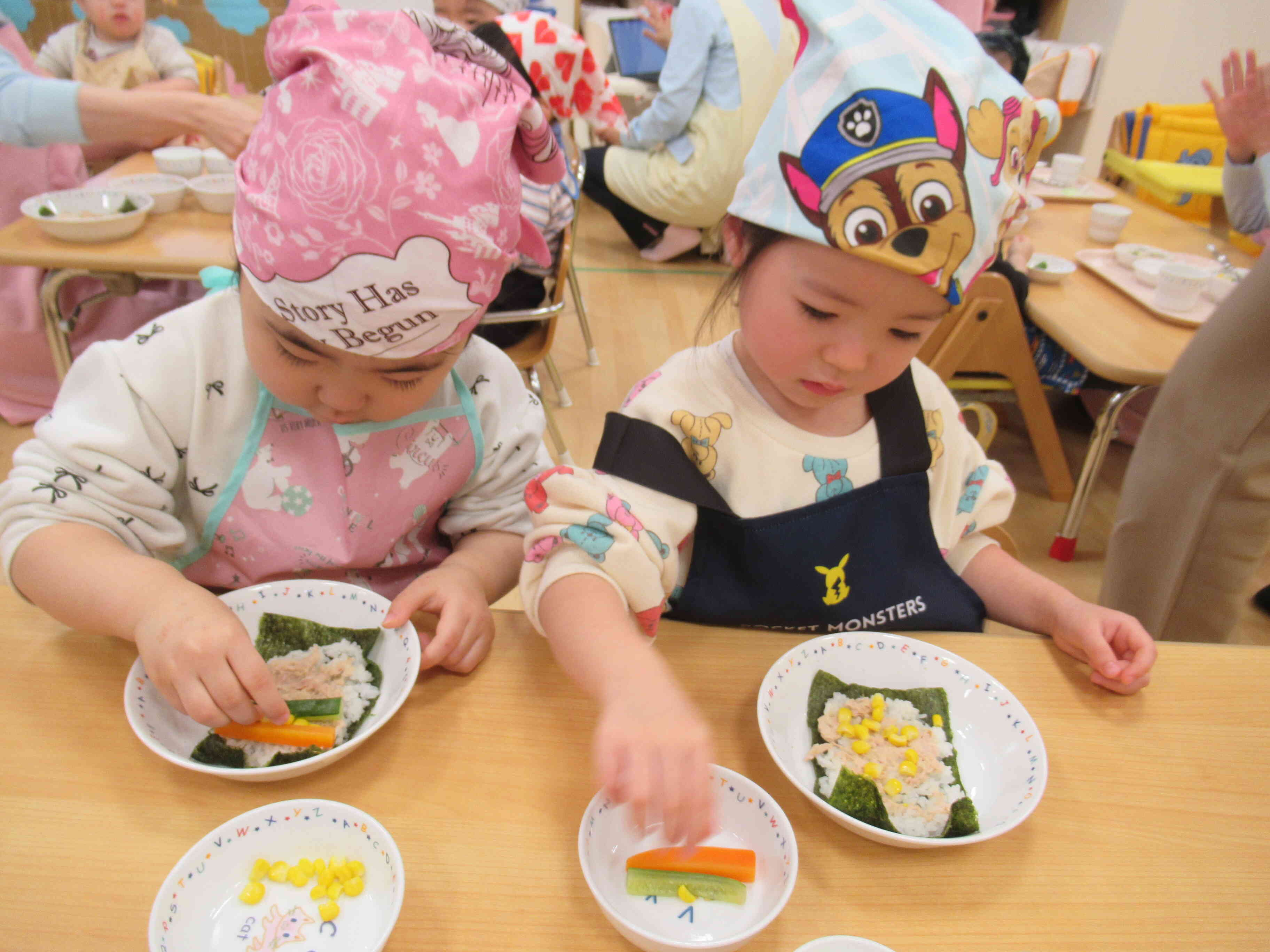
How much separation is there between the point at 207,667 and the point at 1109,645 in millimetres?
858

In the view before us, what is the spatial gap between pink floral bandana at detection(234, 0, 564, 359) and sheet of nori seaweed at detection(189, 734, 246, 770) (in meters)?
Result: 0.36

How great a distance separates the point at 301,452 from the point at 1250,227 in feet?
8.48

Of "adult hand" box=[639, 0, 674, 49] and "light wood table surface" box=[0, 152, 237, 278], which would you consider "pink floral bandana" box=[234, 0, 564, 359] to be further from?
"adult hand" box=[639, 0, 674, 49]

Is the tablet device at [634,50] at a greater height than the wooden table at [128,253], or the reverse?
the tablet device at [634,50]

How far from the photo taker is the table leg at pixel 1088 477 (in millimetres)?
2135

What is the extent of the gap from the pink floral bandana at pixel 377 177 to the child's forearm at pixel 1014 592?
2.33 feet

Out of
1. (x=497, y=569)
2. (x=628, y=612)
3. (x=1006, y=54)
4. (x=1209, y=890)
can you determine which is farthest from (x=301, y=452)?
(x=1006, y=54)

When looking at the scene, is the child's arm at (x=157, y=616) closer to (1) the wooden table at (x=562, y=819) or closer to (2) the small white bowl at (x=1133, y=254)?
(1) the wooden table at (x=562, y=819)

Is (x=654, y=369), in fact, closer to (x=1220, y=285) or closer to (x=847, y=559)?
(x=1220, y=285)

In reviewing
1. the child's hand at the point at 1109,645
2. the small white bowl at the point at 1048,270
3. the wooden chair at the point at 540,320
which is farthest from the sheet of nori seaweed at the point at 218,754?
the small white bowl at the point at 1048,270

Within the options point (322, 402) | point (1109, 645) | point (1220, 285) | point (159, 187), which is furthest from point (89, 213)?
point (1220, 285)

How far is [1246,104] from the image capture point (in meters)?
1.99

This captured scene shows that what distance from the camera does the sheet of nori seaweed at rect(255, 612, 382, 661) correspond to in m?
0.78

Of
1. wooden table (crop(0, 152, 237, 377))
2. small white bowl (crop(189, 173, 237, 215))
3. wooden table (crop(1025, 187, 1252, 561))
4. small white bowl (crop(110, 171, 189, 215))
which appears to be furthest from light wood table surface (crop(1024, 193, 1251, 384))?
small white bowl (crop(110, 171, 189, 215))
